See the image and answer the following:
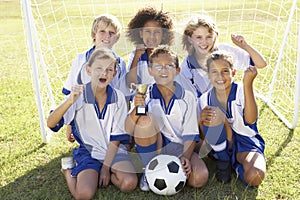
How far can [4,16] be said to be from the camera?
11.9 meters

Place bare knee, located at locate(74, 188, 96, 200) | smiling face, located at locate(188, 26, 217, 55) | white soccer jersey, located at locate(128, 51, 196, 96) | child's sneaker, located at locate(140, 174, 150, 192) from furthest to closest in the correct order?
smiling face, located at locate(188, 26, 217, 55)
white soccer jersey, located at locate(128, 51, 196, 96)
child's sneaker, located at locate(140, 174, 150, 192)
bare knee, located at locate(74, 188, 96, 200)

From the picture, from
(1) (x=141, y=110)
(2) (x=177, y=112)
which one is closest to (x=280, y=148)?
(2) (x=177, y=112)

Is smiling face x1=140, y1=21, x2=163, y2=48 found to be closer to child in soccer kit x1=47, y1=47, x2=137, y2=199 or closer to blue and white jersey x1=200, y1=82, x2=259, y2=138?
child in soccer kit x1=47, y1=47, x2=137, y2=199

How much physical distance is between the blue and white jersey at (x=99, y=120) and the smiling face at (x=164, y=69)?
1.05 ft

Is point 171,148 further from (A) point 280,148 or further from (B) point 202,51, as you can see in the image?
(A) point 280,148

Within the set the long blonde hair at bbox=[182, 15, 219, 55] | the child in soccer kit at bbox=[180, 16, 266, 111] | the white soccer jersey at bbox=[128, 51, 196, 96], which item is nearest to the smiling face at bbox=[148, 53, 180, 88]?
the white soccer jersey at bbox=[128, 51, 196, 96]

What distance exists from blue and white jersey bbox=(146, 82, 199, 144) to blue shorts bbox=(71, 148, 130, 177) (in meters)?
0.37

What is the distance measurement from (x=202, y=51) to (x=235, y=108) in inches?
23.7

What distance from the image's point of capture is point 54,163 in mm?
3238

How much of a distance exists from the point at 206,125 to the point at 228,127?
167 millimetres

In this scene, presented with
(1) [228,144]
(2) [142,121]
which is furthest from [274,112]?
(2) [142,121]

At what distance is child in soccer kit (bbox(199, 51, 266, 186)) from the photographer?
9.23 feet

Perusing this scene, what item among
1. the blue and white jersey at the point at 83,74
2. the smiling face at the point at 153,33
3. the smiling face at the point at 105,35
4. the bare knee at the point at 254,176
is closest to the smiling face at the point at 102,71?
the blue and white jersey at the point at 83,74

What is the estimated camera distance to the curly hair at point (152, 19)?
10.8 feet
